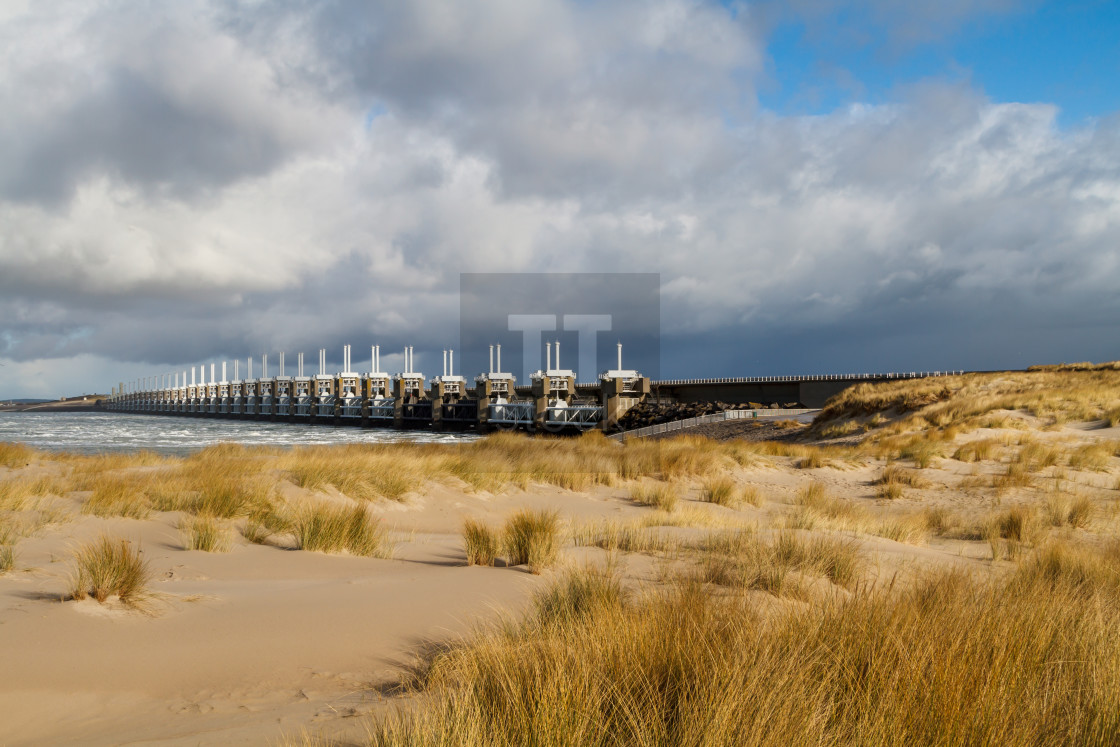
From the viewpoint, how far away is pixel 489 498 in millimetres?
12898

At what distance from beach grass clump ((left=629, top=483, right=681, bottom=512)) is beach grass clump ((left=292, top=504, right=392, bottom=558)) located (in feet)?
18.7

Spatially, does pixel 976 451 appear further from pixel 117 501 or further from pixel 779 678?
pixel 117 501

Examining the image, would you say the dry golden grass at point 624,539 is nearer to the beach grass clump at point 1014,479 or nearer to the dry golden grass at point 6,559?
the dry golden grass at point 6,559

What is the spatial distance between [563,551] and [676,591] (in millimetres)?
2711

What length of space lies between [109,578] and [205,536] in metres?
2.86

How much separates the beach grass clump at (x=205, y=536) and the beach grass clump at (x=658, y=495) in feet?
23.0

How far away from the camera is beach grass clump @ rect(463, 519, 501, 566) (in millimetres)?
6406

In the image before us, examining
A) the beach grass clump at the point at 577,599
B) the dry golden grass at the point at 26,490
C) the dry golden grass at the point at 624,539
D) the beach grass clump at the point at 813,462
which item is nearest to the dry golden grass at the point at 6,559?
the dry golden grass at the point at 26,490

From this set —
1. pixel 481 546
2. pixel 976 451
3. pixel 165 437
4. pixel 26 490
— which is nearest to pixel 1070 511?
pixel 976 451

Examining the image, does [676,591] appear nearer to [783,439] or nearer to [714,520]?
[714,520]

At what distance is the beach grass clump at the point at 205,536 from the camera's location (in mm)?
7047

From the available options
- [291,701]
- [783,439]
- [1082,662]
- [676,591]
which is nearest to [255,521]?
[291,701]

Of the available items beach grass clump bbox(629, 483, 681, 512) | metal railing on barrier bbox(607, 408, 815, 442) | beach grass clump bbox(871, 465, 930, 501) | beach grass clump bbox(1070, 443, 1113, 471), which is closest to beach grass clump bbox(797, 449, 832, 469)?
beach grass clump bbox(871, 465, 930, 501)

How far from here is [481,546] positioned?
21.3 ft
